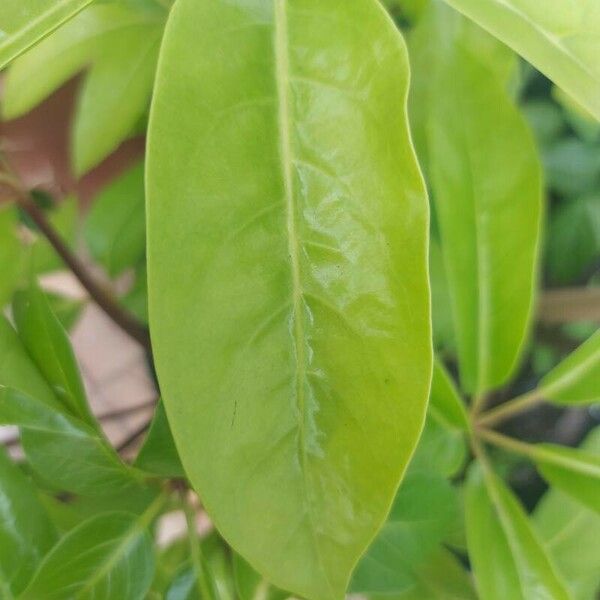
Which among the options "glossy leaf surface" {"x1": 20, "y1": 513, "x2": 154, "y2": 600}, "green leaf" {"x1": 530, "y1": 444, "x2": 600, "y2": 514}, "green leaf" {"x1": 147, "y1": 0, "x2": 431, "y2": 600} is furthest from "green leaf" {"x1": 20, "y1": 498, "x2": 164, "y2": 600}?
"green leaf" {"x1": 530, "y1": 444, "x2": 600, "y2": 514}

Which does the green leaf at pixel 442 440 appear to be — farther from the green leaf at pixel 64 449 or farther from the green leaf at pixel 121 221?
the green leaf at pixel 121 221

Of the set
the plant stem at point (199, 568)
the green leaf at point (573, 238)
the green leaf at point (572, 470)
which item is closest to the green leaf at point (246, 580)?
the plant stem at point (199, 568)

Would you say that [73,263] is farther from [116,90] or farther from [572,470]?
[572,470]

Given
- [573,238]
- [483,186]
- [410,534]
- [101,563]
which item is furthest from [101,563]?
[573,238]

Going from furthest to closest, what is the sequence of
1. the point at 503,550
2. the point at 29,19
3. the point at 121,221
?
the point at 121,221 < the point at 503,550 < the point at 29,19

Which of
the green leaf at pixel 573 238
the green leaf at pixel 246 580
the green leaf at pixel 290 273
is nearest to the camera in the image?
the green leaf at pixel 290 273

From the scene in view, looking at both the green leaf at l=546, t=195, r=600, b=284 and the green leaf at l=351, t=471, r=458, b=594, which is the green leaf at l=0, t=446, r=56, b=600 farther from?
the green leaf at l=546, t=195, r=600, b=284
